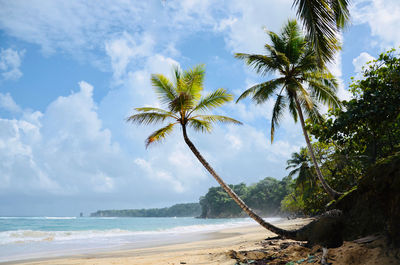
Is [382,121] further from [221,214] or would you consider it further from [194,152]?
[221,214]

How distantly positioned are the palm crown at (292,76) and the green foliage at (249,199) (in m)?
72.6

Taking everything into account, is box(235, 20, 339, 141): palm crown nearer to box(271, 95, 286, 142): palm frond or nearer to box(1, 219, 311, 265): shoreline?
box(271, 95, 286, 142): palm frond

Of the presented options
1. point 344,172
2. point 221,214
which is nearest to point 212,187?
point 221,214

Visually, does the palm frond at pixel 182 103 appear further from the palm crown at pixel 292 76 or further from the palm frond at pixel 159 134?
the palm crown at pixel 292 76

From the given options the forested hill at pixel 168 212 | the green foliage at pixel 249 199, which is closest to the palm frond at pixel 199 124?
the green foliage at pixel 249 199

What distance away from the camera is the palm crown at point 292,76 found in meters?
10.6

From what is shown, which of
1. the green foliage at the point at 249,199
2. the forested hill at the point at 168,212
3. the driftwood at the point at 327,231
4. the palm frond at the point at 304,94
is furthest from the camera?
the forested hill at the point at 168,212

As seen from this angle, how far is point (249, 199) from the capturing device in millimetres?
95188

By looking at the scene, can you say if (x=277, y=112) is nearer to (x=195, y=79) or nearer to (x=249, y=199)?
(x=195, y=79)

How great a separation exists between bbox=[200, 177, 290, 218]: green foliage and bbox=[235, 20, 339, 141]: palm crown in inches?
2858

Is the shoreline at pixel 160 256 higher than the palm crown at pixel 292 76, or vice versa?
the palm crown at pixel 292 76

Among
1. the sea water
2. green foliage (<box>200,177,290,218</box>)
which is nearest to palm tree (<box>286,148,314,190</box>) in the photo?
the sea water

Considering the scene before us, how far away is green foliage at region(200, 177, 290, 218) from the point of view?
84431mm

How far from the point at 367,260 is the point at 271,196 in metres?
86.7
